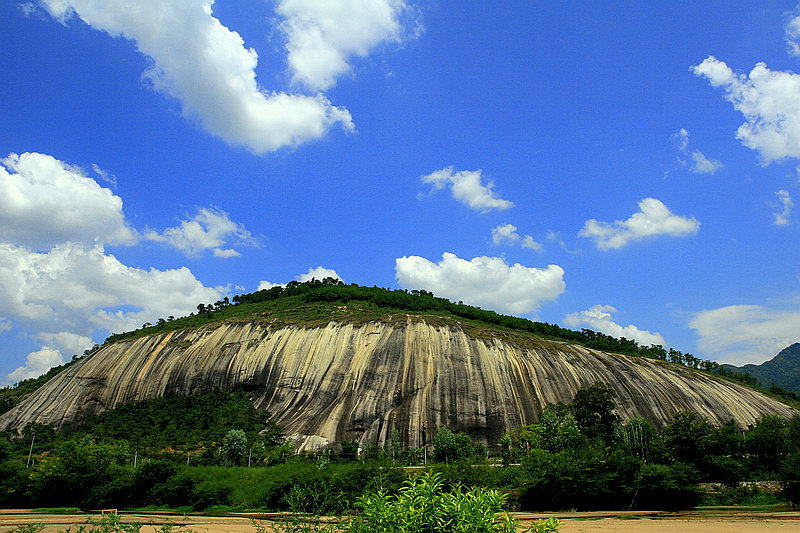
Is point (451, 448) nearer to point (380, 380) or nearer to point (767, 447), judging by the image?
point (380, 380)

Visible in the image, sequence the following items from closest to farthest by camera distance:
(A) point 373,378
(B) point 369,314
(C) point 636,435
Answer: (C) point 636,435 → (A) point 373,378 → (B) point 369,314

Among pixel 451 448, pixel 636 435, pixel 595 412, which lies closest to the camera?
pixel 451 448

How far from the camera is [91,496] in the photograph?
32250 mm

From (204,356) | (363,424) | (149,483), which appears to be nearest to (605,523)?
(149,483)

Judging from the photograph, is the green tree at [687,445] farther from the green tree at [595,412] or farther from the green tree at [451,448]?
the green tree at [451,448]

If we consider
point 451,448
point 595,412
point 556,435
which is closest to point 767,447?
point 595,412

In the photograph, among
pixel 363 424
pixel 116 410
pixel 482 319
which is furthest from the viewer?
pixel 482 319

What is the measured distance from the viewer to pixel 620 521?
24609 millimetres

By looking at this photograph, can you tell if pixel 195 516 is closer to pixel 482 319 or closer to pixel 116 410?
pixel 116 410

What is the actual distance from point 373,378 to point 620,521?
45.2 metres

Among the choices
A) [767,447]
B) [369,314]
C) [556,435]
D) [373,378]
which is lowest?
[767,447]

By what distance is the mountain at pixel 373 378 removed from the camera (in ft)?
208

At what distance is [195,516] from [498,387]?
150 ft

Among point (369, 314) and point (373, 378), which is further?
point (369, 314)
